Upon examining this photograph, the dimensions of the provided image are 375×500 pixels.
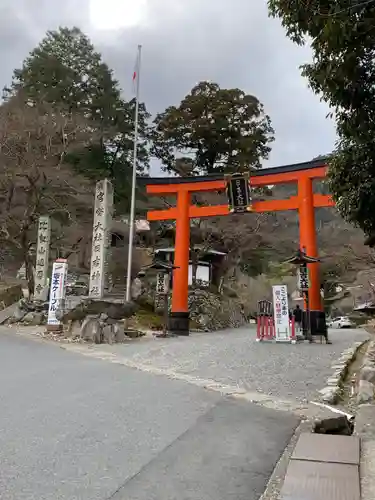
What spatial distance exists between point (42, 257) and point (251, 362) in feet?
37.7

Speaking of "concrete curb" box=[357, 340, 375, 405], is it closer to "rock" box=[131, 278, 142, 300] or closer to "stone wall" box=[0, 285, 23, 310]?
"rock" box=[131, 278, 142, 300]

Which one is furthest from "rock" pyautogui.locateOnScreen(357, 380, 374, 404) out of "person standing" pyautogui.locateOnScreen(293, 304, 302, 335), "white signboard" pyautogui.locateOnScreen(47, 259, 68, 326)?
"white signboard" pyautogui.locateOnScreen(47, 259, 68, 326)

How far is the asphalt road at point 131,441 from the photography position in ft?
10.1

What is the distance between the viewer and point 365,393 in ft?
19.3

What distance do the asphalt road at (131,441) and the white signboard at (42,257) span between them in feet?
39.4

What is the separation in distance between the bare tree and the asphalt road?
14.1 metres

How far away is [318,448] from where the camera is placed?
3.75 m

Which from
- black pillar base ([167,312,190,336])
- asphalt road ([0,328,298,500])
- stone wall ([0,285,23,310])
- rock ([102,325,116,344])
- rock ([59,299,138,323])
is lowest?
asphalt road ([0,328,298,500])

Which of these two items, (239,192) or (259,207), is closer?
(259,207)

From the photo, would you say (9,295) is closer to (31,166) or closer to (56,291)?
(31,166)

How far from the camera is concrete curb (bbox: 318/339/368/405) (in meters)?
6.19

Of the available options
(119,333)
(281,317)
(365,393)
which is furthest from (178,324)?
(365,393)

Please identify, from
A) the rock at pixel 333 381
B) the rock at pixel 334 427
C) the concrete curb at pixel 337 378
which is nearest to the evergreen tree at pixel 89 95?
the concrete curb at pixel 337 378

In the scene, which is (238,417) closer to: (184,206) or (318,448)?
(318,448)
